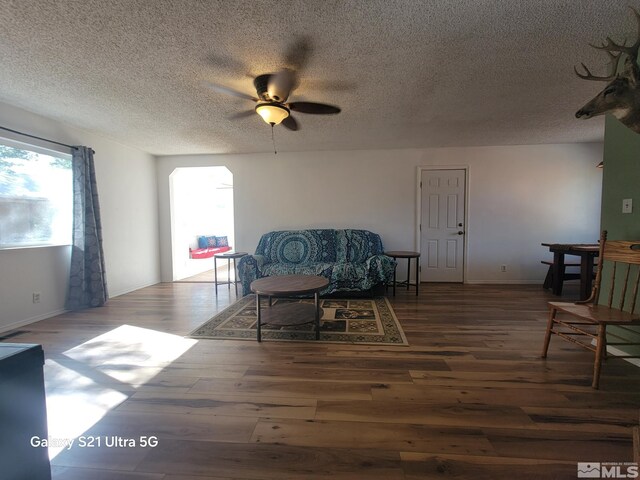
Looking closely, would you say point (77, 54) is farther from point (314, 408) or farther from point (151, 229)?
point (151, 229)

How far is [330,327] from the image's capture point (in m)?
2.60

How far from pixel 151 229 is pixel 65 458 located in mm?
4085

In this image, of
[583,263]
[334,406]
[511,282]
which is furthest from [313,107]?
[511,282]

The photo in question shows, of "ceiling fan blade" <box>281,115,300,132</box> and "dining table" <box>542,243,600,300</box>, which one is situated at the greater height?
"ceiling fan blade" <box>281,115,300,132</box>

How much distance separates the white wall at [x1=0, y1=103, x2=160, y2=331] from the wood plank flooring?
57 centimetres

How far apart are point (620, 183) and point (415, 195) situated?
2502 millimetres

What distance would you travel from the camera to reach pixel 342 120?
3125 mm

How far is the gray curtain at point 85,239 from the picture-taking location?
3170 mm

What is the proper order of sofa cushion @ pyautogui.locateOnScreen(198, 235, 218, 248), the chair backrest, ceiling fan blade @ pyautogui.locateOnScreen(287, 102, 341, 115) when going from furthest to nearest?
sofa cushion @ pyautogui.locateOnScreen(198, 235, 218, 248), ceiling fan blade @ pyautogui.locateOnScreen(287, 102, 341, 115), the chair backrest

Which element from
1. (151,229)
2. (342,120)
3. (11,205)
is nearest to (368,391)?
(342,120)

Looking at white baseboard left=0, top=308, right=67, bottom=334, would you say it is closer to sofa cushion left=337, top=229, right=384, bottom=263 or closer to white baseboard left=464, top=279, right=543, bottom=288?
sofa cushion left=337, top=229, right=384, bottom=263

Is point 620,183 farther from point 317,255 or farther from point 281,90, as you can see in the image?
point 317,255

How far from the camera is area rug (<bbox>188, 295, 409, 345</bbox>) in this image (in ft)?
7.74

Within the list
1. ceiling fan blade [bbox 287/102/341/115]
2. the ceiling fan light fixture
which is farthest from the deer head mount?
the ceiling fan light fixture
